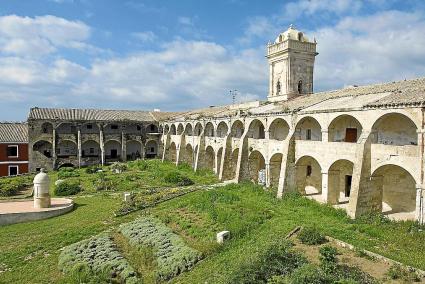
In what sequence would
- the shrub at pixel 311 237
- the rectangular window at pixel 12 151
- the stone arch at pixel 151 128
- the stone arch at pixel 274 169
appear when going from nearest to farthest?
the shrub at pixel 311 237
the stone arch at pixel 274 169
the rectangular window at pixel 12 151
the stone arch at pixel 151 128

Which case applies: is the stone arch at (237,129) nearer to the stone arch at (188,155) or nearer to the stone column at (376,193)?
the stone arch at (188,155)

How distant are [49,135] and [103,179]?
1804cm

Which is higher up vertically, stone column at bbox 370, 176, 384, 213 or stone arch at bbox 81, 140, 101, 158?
stone arch at bbox 81, 140, 101, 158

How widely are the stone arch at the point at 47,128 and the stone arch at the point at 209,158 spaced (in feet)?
77.3

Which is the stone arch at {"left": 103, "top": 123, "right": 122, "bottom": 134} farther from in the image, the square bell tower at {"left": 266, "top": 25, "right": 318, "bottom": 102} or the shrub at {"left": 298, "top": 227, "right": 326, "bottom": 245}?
the shrub at {"left": 298, "top": 227, "right": 326, "bottom": 245}

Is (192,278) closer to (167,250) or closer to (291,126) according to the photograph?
(167,250)

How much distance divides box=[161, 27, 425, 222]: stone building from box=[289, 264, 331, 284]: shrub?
346 inches

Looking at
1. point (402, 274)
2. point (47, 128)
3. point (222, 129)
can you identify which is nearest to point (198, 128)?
point (222, 129)

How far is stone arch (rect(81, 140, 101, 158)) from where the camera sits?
51.3 meters

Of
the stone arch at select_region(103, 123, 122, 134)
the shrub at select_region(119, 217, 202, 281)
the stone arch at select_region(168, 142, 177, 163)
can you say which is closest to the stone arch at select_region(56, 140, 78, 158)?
the stone arch at select_region(103, 123, 122, 134)

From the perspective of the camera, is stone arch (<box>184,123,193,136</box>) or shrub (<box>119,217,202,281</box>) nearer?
shrub (<box>119,217,202,281</box>)

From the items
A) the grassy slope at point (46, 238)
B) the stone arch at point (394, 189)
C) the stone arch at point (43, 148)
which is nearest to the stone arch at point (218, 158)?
the grassy slope at point (46, 238)

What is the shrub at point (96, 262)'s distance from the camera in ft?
47.3

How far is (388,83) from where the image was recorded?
24.6m
